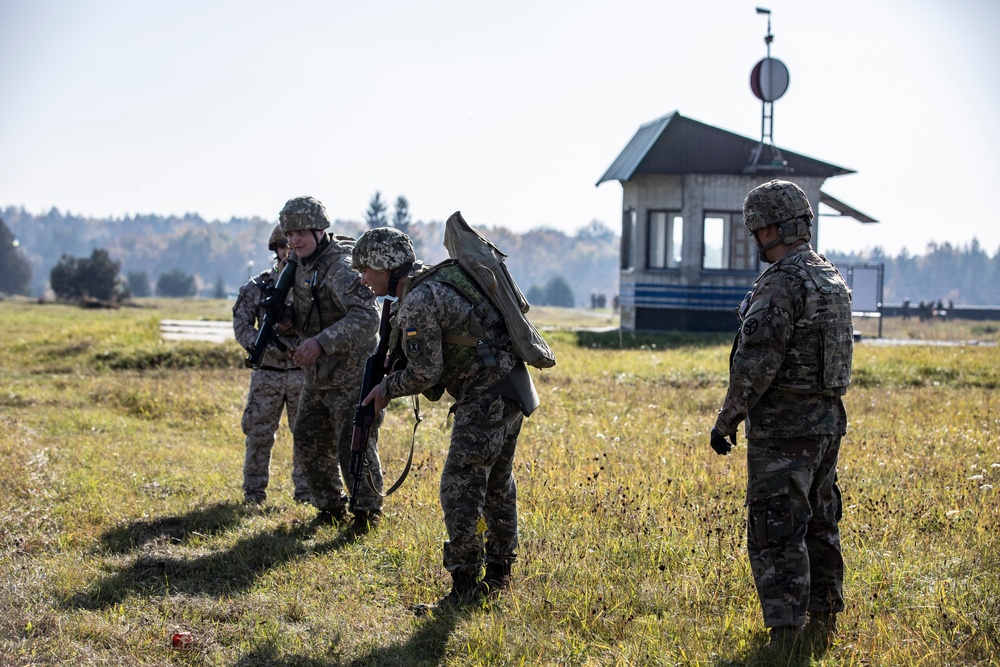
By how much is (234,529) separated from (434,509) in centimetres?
141

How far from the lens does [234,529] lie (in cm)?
698

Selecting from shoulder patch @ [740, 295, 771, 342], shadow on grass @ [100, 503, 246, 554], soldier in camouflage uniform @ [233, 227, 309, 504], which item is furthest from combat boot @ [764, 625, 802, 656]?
soldier in camouflage uniform @ [233, 227, 309, 504]

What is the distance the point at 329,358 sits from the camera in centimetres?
675

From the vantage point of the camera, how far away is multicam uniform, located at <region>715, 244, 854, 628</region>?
4441 millimetres

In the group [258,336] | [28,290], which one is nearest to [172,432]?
[258,336]

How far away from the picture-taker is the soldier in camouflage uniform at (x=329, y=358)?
6.74 metres

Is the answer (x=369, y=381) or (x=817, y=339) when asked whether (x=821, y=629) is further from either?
(x=369, y=381)

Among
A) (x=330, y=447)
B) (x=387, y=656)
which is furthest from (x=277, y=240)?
(x=387, y=656)

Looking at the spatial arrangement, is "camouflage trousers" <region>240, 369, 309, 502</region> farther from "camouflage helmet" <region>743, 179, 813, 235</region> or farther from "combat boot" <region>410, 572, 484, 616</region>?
"camouflage helmet" <region>743, 179, 813, 235</region>

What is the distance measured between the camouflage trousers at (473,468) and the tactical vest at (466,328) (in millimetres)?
222

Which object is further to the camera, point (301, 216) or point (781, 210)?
point (301, 216)

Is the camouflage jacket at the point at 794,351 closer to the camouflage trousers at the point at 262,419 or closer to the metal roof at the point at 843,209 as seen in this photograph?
the camouflage trousers at the point at 262,419

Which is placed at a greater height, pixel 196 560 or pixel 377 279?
pixel 377 279

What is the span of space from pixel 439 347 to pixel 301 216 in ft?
7.29
